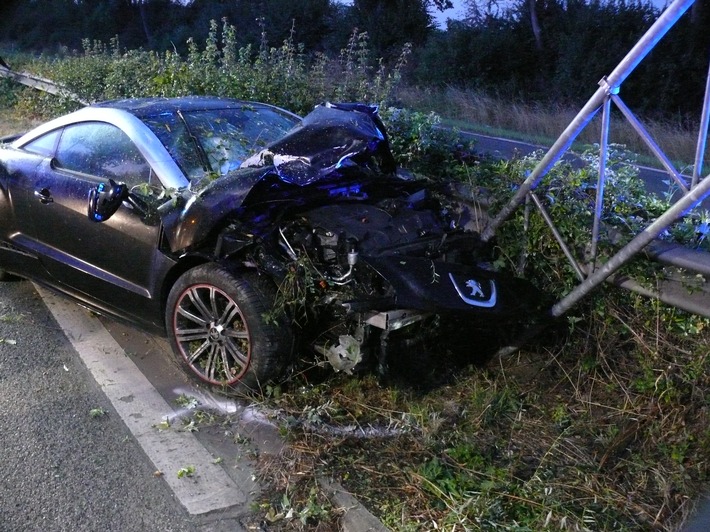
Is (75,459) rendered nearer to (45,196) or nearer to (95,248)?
(95,248)

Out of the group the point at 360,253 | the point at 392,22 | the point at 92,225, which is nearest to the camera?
the point at 360,253

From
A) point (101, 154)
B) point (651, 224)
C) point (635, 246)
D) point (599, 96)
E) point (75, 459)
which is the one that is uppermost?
point (599, 96)

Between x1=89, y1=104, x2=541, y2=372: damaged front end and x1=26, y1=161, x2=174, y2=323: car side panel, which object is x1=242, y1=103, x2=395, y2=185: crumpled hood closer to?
x1=89, y1=104, x2=541, y2=372: damaged front end

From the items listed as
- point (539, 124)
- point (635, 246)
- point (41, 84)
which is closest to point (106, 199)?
point (635, 246)

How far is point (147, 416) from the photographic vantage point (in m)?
4.14

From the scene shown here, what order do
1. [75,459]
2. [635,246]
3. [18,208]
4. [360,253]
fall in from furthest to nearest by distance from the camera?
[18,208]
[360,253]
[75,459]
[635,246]

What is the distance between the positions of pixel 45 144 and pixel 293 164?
2.31m

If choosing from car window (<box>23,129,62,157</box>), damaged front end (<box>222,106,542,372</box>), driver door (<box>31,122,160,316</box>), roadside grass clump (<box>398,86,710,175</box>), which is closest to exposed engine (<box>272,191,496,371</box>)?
damaged front end (<box>222,106,542,372</box>)

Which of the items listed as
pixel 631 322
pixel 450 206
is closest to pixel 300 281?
pixel 450 206

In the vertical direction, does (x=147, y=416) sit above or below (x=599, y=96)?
below

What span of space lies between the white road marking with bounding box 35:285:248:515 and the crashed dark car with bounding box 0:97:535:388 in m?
0.27

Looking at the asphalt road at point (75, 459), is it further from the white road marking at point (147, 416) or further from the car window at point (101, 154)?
the car window at point (101, 154)

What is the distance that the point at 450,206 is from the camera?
4.95m

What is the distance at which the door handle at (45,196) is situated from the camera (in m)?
5.03
